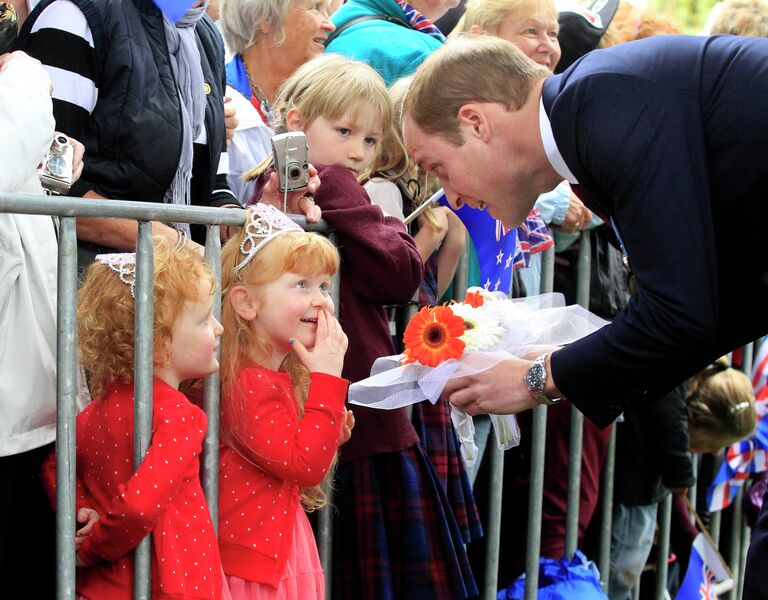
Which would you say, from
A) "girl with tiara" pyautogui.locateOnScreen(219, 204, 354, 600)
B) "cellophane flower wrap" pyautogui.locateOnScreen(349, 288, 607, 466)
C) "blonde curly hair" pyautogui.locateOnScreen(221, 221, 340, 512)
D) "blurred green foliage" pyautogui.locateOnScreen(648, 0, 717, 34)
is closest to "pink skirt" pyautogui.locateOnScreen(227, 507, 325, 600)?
"girl with tiara" pyautogui.locateOnScreen(219, 204, 354, 600)

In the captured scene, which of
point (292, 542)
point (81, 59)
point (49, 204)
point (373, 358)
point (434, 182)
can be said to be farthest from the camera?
point (434, 182)

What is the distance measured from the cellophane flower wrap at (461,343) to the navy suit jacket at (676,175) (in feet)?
1.47

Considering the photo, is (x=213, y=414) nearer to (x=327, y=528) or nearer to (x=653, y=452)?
(x=327, y=528)

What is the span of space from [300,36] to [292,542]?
233cm

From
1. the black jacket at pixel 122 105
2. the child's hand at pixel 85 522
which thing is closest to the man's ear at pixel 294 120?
the black jacket at pixel 122 105

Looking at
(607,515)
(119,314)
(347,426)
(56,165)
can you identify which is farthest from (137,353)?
(607,515)

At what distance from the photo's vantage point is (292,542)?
308 cm

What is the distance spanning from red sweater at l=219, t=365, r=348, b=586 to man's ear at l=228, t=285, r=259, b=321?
150 mm

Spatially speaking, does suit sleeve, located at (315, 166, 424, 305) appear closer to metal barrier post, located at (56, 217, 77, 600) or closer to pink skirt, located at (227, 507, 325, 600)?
pink skirt, located at (227, 507, 325, 600)

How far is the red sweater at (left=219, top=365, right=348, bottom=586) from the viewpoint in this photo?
2.92m

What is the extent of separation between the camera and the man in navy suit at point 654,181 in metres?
2.73

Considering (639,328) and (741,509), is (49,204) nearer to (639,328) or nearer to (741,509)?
(639,328)

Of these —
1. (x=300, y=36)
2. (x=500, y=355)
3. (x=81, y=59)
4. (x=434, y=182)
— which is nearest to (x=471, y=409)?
(x=500, y=355)

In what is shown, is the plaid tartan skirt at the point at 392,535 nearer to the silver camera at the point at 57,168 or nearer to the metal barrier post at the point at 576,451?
the silver camera at the point at 57,168
